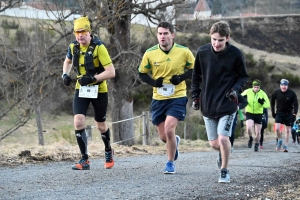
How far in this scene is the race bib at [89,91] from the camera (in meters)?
9.05

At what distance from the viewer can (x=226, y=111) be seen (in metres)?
7.88

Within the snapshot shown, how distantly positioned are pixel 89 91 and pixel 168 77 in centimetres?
114

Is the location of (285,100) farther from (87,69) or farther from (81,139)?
(87,69)

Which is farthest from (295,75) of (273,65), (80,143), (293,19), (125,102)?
(80,143)

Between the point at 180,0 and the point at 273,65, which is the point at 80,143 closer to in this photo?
the point at 180,0

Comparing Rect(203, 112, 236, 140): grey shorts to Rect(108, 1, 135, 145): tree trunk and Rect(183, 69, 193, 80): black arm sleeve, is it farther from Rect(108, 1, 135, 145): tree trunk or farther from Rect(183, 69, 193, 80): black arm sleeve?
Rect(108, 1, 135, 145): tree trunk

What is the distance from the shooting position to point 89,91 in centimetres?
906

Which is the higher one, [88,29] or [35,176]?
[88,29]

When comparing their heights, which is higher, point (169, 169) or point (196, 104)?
point (196, 104)

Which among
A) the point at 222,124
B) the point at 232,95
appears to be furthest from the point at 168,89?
the point at 232,95

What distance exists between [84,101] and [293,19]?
5715 centimetres

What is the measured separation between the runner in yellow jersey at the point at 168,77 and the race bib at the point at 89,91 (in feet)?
2.32

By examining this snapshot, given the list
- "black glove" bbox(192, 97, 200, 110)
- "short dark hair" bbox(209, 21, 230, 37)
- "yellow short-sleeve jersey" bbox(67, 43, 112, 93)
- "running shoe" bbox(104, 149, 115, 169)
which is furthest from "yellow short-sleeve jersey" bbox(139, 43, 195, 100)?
"running shoe" bbox(104, 149, 115, 169)

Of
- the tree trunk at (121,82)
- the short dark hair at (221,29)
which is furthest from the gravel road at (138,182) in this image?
the tree trunk at (121,82)
